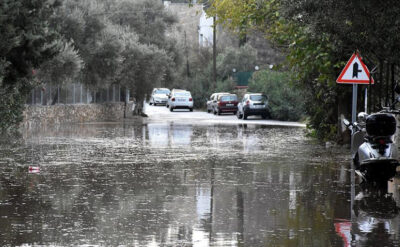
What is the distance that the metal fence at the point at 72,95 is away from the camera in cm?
4059

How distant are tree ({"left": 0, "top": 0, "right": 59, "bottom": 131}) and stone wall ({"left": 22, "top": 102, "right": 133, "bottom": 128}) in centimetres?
893

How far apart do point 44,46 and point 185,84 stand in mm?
58226

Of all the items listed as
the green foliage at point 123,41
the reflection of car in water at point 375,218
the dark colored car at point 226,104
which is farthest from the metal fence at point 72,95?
the reflection of car in water at point 375,218

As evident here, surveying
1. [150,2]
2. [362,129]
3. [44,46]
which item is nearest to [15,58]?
[44,46]

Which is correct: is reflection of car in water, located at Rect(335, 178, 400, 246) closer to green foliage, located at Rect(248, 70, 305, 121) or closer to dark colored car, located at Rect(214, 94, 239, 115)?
green foliage, located at Rect(248, 70, 305, 121)

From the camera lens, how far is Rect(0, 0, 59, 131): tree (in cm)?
2330

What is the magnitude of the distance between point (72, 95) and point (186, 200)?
35.8 m

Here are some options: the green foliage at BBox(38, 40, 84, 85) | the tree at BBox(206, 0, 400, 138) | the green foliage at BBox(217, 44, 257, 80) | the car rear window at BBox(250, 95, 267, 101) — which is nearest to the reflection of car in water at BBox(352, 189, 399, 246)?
the tree at BBox(206, 0, 400, 138)

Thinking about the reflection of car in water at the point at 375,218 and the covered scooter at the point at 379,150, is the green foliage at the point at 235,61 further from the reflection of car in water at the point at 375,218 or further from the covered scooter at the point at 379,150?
the reflection of car in water at the point at 375,218

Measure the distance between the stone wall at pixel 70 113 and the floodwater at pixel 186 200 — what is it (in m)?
17.7

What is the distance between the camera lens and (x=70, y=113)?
44.3 meters

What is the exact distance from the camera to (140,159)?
18094 mm

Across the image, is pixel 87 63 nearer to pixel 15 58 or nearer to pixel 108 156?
pixel 15 58

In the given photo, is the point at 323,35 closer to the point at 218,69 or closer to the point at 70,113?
the point at 70,113
